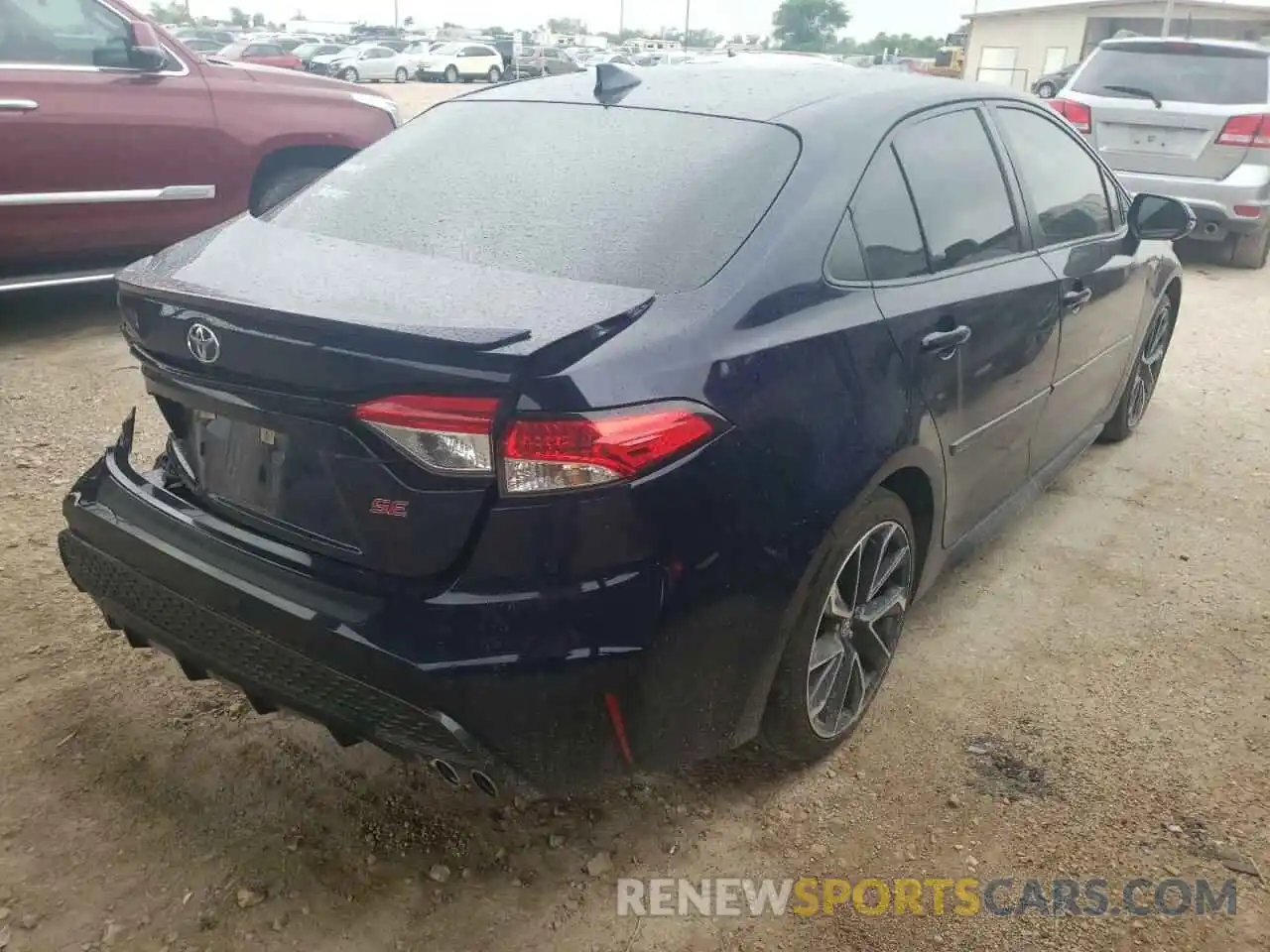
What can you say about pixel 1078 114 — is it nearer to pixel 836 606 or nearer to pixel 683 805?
pixel 836 606

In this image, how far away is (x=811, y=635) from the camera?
91.4 inches

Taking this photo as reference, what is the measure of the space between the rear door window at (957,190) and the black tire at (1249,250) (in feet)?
21.7

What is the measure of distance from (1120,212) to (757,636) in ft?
9.15

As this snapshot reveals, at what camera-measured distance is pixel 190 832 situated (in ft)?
7.60

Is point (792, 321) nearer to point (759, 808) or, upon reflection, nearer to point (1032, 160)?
point (759, 808)

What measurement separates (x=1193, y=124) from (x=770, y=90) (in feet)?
20.9

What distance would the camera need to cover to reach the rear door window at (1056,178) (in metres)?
3.26

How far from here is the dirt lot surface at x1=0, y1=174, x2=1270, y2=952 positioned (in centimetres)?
215

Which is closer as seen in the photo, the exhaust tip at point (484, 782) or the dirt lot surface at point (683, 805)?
the exhaust tip at point (484, 782)

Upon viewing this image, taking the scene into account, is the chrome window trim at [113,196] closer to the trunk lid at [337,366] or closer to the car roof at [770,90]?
the car roof at [770,90]

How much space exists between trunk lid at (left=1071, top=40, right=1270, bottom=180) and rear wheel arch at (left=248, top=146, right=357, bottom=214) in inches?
219

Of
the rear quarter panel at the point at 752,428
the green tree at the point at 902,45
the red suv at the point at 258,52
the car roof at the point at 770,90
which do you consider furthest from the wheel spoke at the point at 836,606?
the green tree at the point at 902,45

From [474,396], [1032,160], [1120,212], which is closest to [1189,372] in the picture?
[1120,212]

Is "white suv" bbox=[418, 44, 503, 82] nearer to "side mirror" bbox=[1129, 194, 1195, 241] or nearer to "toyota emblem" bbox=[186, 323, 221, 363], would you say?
"side mirror" bbox=[1129, 194, 1195, 241]
